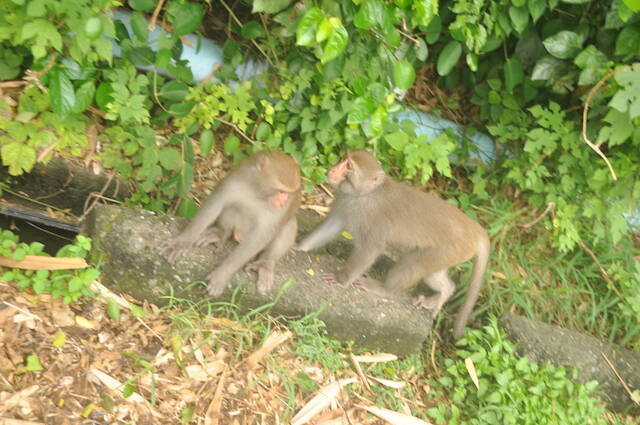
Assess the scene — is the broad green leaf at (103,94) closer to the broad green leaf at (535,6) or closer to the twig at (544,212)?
A: the broad green leaf at (535,6)

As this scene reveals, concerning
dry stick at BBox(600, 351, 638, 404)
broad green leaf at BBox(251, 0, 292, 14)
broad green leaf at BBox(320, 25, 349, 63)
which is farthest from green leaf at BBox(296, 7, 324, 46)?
dry stick at BBox(600, 351, 638, 404)

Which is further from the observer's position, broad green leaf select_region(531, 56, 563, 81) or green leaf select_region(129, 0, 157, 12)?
broad green leaf select_region(531, 56, 563, 81)

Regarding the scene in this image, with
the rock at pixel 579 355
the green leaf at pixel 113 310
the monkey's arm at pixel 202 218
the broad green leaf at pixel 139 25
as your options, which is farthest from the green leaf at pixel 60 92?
the rock at pixel 579 355

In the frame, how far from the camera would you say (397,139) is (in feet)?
15.7

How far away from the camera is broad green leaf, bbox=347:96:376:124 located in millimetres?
3783

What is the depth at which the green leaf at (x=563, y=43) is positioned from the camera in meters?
4.69

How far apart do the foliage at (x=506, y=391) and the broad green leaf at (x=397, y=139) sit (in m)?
1.55

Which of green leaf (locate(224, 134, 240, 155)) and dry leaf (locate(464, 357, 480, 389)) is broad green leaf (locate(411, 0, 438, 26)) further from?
dry leaf (locate(464, 357, 480, 389))

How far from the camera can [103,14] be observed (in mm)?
3369

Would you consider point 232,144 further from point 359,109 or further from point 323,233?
point 359,109

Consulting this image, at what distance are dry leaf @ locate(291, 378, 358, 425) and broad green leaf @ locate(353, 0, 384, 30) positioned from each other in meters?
2.14

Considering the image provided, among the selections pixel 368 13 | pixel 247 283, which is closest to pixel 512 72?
pixel 368 13

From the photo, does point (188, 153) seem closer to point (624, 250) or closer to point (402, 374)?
point (402, 374)

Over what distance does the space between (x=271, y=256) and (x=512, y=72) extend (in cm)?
269
